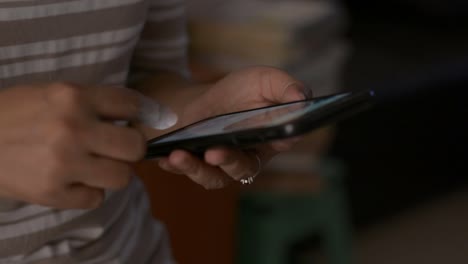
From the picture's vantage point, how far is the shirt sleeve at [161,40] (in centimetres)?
76

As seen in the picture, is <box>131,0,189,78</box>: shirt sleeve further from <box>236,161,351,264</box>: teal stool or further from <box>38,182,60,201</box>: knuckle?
<box>236,161,351,264</box>: teal stool

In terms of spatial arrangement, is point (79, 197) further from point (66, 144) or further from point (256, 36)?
point (256, 36)

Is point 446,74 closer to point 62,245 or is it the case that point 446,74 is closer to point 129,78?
point 129,78

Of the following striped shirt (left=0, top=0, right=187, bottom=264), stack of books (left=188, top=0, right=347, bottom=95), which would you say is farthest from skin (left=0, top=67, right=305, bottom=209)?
stack of books (left=188, top=0, right=347, bottom=95)

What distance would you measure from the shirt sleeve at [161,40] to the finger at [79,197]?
30 cm

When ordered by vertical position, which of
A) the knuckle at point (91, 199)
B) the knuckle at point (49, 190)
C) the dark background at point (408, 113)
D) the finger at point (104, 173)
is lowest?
the dark background at point (408, 113)

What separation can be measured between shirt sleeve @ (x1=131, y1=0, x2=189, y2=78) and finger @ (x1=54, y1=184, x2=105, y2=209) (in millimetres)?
301

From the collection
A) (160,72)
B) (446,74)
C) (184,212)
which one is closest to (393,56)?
(446,74)

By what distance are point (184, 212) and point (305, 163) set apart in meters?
0.39

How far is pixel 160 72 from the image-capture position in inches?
31.1

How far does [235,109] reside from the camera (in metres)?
0.64

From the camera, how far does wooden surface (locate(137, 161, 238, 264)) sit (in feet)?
4.43

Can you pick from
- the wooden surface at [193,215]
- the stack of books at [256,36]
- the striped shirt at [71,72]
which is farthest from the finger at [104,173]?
the stack of books at [256,36]

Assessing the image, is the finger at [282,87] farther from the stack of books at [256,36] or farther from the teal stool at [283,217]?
the teal stool at [283,217]
